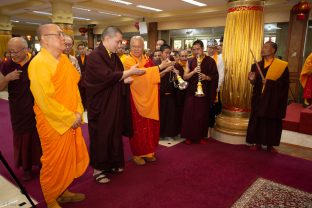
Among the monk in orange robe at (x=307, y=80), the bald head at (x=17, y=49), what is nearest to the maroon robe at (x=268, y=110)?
the bald head at (x=17, y=49)

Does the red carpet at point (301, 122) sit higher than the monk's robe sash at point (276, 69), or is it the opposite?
the monk's robe sash at point (276, 69)

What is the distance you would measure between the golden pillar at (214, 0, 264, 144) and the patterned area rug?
142cm

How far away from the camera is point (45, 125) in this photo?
2.15 m

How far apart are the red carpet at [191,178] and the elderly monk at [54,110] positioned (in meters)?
0.39

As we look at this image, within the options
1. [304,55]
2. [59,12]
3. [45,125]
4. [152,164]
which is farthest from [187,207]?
[59,12]

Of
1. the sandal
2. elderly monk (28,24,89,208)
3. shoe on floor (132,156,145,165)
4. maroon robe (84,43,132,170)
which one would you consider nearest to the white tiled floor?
elderly monk (28,24,89,208)

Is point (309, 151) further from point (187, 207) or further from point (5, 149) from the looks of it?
point (5, 149)

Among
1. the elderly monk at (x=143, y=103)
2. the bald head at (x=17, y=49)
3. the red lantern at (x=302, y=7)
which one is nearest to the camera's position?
the bald head at (x=17, y=49)

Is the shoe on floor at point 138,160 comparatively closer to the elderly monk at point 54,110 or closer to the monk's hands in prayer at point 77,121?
the elderly monk at point 54,110

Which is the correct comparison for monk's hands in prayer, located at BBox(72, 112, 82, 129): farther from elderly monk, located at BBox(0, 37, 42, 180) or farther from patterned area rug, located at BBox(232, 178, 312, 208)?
patterned area rug, located at BBox(232, 178, 312, 208)

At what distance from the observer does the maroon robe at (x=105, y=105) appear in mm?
2572

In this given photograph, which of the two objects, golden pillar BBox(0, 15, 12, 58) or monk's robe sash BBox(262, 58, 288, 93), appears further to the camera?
golden pillar BBox(0, 15, 12, 58)

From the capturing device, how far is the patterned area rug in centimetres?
247

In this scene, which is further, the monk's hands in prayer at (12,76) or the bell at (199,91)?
the bell at (199,91)
